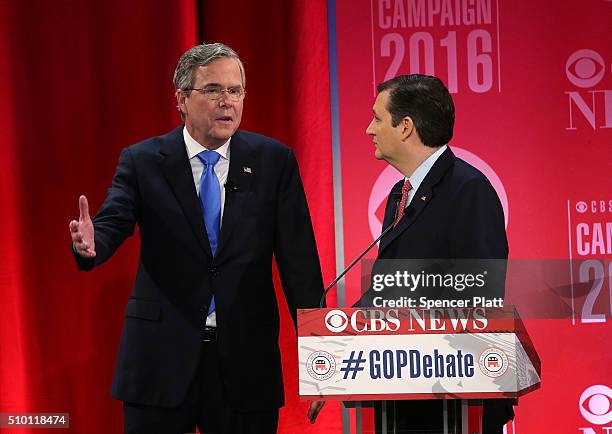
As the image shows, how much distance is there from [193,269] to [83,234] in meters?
0.38

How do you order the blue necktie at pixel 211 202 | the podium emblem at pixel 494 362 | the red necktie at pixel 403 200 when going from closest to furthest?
1. the podium emblem at pixel 494 362
2. the red necktie at pixel 403 200
3. the blue necktie at pixel 211 202

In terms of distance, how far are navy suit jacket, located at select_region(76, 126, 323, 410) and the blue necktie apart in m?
0.03

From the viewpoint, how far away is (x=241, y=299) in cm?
248

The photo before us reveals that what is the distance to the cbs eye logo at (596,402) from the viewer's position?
3510 millimetres

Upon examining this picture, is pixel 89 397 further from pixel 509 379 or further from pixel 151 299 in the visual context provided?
pixel 509 379

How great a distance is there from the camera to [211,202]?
2.53 meters

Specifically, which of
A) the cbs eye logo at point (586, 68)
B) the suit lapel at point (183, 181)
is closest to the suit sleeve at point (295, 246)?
the suit lapel at point (183, 181)

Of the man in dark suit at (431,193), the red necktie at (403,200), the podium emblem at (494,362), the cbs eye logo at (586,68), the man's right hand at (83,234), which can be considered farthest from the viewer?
the cbs eye logo at (586,68)

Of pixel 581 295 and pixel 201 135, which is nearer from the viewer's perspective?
pixel 201 135

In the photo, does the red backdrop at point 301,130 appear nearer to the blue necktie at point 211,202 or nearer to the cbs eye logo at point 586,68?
the cbs eye logo at point 586,68

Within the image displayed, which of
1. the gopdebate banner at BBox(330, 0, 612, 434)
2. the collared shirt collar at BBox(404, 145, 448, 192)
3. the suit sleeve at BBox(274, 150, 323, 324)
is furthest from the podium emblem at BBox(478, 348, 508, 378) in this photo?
the gopdebate banner at BBox(330, 0, 612, 434)

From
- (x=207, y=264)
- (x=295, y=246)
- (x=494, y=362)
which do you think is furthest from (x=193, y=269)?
(x=494, y=362)

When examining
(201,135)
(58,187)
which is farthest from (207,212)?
(58,187)

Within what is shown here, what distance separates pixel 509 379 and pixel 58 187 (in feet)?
7.59
